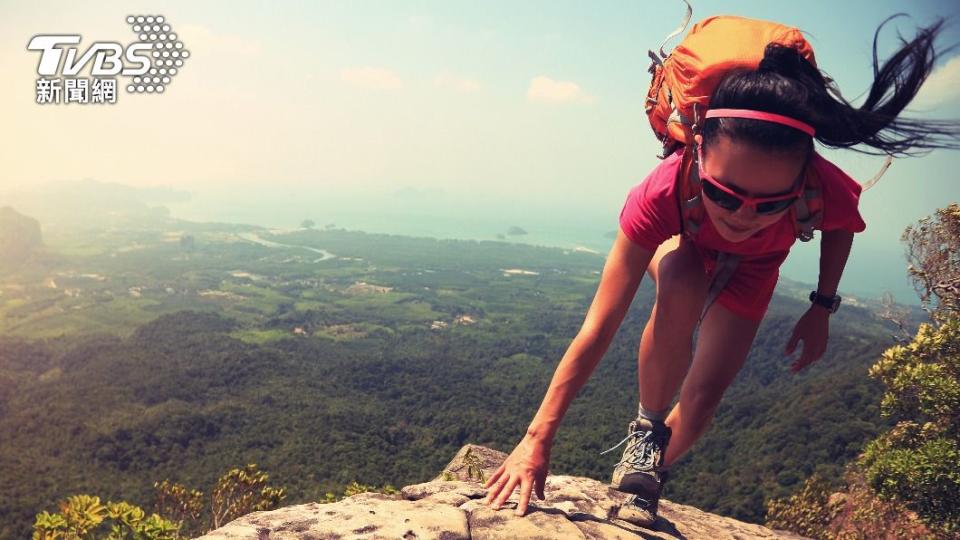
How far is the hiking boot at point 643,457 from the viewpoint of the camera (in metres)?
3.05

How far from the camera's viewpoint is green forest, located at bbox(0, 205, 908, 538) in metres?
43.1

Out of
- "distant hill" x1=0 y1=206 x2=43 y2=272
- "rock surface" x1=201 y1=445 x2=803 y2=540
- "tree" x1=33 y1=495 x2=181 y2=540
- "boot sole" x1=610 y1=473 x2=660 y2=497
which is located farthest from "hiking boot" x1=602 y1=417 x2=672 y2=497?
"distant hill" x1=0 y1=206 x2=43 y2=272

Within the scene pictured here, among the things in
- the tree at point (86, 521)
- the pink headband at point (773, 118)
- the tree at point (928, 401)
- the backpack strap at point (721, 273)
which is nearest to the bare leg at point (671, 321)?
the backpack strap at point (721, 273)

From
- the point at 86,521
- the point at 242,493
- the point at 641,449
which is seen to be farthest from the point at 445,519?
the point at 242,493

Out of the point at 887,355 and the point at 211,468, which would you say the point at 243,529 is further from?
the point at 211,468

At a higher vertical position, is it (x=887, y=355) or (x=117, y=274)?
(x=887, y=355)

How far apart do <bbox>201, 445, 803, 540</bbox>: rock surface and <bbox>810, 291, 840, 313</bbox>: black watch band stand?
5.46 ft

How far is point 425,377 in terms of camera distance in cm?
8131

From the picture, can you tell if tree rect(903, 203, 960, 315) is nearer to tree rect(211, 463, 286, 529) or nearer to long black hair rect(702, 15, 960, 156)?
long black hair rect(702, 15, 960, 156)

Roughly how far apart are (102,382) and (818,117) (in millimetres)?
85183

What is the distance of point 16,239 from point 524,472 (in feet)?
619

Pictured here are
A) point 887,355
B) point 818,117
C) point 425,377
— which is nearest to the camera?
point 818,117

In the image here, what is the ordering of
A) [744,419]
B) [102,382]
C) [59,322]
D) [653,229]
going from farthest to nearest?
[59,322], [102,382], [744,419], [653,229]

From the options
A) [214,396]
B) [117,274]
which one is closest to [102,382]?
[214,396]
